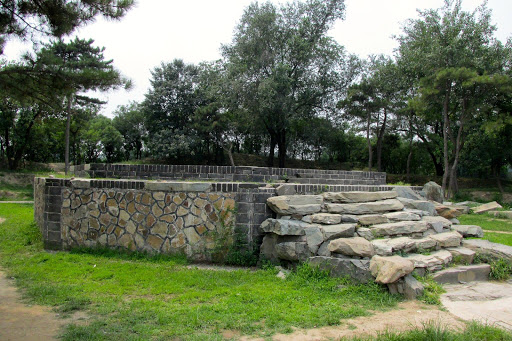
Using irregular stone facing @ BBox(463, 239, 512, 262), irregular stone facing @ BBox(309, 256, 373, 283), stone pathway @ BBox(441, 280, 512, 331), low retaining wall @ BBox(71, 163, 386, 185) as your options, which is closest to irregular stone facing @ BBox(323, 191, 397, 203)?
irregular stone facing @ BBox(309, 256, 373, 283)

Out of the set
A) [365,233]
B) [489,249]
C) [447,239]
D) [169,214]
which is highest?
[169,214]

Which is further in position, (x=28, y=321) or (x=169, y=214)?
(x=169, y=214)

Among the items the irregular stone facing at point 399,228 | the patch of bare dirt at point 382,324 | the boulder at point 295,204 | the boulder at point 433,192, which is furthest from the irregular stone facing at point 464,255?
the boulder at point 433,192

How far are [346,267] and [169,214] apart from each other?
317 centimetres

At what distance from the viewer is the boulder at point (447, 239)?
18.5 ft

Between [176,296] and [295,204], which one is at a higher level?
[295,204]

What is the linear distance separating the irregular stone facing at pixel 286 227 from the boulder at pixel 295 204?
20cm

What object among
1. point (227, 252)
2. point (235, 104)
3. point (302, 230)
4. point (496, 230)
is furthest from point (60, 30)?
point (235, 104)

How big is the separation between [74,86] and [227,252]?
12.5 feet

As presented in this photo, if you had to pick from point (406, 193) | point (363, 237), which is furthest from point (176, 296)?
point (406, 193)

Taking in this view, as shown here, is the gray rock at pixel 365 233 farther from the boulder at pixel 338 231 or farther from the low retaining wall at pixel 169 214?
the low retaining wall at pixel 169 214

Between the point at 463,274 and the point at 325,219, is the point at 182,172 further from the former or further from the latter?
the point at 463,274

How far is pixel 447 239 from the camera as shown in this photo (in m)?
5.68

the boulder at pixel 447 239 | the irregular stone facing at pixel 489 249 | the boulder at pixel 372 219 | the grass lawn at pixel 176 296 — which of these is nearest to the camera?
the grass lawn at pixel 176 296
